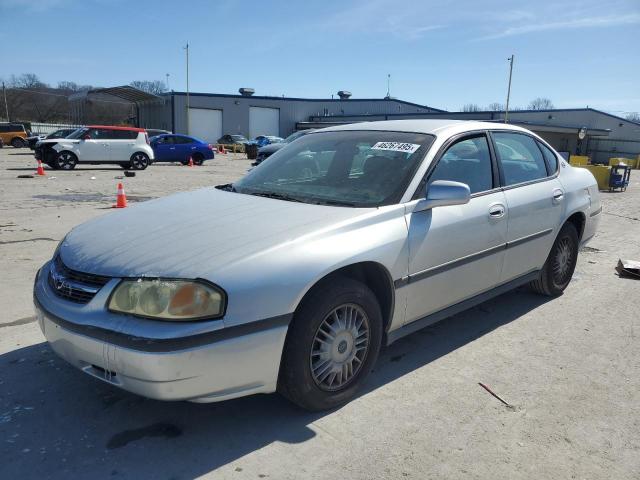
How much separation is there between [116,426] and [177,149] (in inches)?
875

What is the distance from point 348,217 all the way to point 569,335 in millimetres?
2352

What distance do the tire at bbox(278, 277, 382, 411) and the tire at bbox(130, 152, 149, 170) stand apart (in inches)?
720

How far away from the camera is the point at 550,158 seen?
15.6 feet

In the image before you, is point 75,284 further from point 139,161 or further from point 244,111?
point 244,111

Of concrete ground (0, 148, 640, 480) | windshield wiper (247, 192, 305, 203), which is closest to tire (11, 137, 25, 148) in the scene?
concrete ground (0, 148, 640, 480)

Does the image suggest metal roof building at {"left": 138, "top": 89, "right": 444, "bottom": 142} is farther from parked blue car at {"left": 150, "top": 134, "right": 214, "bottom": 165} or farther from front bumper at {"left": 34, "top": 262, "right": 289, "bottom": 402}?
front bumper at {"left": 34, "top": 262, "right": 289, "bottom": 402}

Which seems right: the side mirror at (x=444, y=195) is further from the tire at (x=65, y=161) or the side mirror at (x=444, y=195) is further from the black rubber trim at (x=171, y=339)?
the tire at (x=65, y=161)

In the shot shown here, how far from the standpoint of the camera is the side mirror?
3107 millimetres

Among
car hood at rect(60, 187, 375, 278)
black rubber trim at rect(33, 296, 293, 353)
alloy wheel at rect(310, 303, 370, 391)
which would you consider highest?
car hood at rect(60, 187, 375, 278)

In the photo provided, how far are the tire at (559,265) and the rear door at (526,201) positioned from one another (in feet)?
0.74

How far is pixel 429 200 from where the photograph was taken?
3180 millimetres

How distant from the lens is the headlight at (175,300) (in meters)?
2.29

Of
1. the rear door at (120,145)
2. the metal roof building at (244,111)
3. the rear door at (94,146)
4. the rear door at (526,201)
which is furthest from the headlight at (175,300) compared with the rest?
the metal roof building at (244,111)

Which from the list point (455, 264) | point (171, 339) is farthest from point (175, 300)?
point (455, 264)
